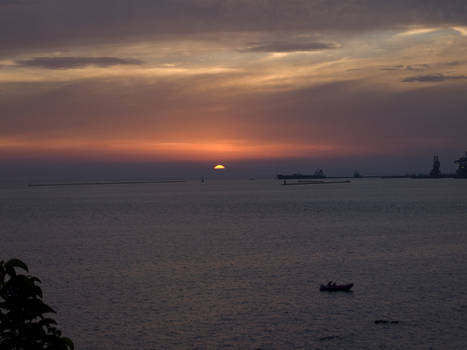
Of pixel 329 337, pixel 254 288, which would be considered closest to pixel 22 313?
pixel 329 337

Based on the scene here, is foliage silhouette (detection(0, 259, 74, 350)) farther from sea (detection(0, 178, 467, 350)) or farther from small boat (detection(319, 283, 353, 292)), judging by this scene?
small boat (detection(319, 283, 353, 292))

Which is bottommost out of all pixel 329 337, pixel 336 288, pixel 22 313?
pixel 329 337

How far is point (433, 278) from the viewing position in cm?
4375

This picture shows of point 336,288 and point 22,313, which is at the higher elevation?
point 22,313

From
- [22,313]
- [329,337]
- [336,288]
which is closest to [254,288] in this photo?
[336,288]

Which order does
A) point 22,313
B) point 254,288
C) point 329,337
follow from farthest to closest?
point 254,288, point 329,337, point 22,313

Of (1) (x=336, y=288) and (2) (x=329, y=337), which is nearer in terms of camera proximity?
(2) (x=329, y=337)

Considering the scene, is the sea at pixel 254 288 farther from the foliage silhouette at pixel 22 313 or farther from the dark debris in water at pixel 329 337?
the foliage silhouette at pixel 22 313

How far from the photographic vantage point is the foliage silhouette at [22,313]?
6.55 metres

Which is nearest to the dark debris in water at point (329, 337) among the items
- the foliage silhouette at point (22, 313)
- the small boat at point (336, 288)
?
the small boat at point (336, 288)

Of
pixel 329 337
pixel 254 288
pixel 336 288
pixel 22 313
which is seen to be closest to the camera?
pixel 22 313

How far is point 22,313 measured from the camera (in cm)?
671

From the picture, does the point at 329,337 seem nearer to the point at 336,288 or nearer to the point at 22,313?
the point at 336,288

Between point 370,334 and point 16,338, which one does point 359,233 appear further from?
point 16,338
